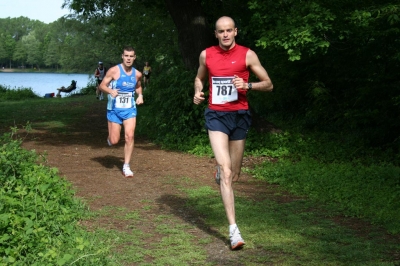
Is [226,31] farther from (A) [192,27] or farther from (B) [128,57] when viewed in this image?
(A) [192,27]

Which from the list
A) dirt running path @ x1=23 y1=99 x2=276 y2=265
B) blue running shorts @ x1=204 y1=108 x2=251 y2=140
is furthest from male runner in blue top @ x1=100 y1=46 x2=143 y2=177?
blue running shorts @ x1=204 y1=108 x2=251 y2=140

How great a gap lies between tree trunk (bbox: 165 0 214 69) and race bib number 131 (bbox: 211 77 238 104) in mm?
8265

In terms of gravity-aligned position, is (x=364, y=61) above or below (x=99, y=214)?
above

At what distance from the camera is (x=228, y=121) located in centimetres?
732

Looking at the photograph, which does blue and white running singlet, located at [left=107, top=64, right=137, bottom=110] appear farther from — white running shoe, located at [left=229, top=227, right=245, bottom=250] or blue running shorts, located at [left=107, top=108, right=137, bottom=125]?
white running shoe, located at [left=229, top=227, right=245, bottom=250]

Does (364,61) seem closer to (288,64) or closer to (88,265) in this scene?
(288,64)

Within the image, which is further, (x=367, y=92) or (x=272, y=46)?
(x=367, y=92)

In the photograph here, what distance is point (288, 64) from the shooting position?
17625 millimetres

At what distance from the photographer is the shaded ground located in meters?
8.00

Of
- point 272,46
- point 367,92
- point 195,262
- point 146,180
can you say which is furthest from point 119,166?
point 195,262

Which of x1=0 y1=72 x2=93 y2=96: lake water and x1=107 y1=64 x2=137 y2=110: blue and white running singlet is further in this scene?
x1=0 y1=72 x2=93 y2=96: lake water

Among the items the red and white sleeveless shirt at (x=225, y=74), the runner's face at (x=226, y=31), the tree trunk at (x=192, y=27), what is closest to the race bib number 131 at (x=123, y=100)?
the red and white sleeveless shirt at (x=225, y=74)

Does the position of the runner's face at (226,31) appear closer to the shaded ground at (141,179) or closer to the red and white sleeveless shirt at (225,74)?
the red and white sleeveless shirt at (225,74)

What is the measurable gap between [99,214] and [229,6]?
895cm
